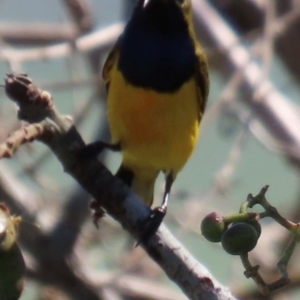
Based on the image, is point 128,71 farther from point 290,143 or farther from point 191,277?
point 290,143

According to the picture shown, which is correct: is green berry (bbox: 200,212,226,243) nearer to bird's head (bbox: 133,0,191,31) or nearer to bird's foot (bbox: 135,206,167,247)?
bird's foot (bbox: 135,206,167,247)

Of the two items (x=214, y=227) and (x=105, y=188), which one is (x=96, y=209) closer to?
(x=105, y=188)

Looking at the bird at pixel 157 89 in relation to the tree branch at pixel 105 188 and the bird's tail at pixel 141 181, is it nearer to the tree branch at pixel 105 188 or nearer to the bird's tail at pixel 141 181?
the bird's tail at pixel 141 181

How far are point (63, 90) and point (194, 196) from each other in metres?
1.05

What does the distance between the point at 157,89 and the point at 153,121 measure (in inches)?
4.3

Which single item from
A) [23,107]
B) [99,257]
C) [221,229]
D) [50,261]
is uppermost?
[23,107]

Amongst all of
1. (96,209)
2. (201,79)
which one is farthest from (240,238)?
(201,79)

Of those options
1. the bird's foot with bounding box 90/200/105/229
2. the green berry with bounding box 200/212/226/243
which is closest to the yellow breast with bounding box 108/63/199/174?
the bird's foot with bounding box 90/200/105/229

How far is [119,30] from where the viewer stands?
3725 millimetres

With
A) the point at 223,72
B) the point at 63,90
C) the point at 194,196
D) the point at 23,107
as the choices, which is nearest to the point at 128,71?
the point at 63,90

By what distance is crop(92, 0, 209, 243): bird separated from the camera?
241 cm

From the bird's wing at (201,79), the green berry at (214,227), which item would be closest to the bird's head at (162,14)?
the bird's wing at (201,79)

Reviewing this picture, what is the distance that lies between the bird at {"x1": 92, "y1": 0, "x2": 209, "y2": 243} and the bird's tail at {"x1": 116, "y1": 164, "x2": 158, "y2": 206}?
3cm

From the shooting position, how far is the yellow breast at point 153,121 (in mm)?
2400
